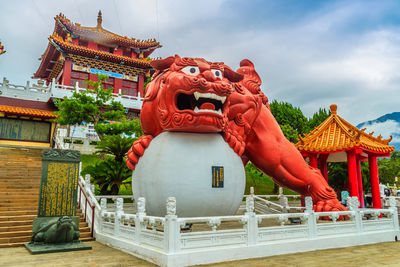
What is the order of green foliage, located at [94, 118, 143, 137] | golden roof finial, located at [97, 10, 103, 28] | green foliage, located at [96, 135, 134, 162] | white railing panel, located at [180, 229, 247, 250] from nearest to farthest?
white railing panel, located at [180, 229, 247, 250] → green foliage, located at [96, 135, 134, 162] → green foliage, located at [94, 118, 143, 137] → golden roof finial, located at [97, 10, 103, 28]

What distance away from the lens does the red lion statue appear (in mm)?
6340

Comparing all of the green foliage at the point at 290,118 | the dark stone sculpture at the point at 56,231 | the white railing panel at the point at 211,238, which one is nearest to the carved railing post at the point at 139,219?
the white railing panel at the point at 211,238

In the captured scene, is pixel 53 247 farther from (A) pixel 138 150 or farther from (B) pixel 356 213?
(B) pixel 356 213

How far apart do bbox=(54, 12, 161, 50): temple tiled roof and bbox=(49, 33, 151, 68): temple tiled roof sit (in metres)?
1.31

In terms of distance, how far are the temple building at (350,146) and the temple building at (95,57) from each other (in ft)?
55.3

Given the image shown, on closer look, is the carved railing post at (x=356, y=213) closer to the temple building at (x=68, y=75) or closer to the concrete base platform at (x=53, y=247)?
the concrete base platform at (x=53, y=247)

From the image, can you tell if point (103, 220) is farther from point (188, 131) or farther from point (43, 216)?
point (188, 131)

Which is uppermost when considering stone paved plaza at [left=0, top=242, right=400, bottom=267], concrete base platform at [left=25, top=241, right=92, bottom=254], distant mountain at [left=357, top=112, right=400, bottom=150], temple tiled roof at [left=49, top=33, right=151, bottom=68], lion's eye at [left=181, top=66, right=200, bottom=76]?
distant mountain at [left=357, top=112, right=400, bottom=150]

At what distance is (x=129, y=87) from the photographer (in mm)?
26875

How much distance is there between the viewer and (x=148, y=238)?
5551 millimetres

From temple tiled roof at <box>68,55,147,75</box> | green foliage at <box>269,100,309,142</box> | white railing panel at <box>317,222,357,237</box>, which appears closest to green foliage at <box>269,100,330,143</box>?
green foliage at <box>269,100,309,142</box>

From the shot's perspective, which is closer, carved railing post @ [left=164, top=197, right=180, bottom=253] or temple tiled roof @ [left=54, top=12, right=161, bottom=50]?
carved railing post @ [left=164, top=197, right=180, bottom=253]

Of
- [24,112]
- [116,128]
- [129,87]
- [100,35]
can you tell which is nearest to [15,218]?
[116,128]

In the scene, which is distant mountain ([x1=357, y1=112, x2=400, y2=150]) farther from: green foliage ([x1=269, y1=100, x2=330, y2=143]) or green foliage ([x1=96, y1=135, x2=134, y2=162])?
green foliage ([x1=96, y1=135, x2=134, y2=162])
